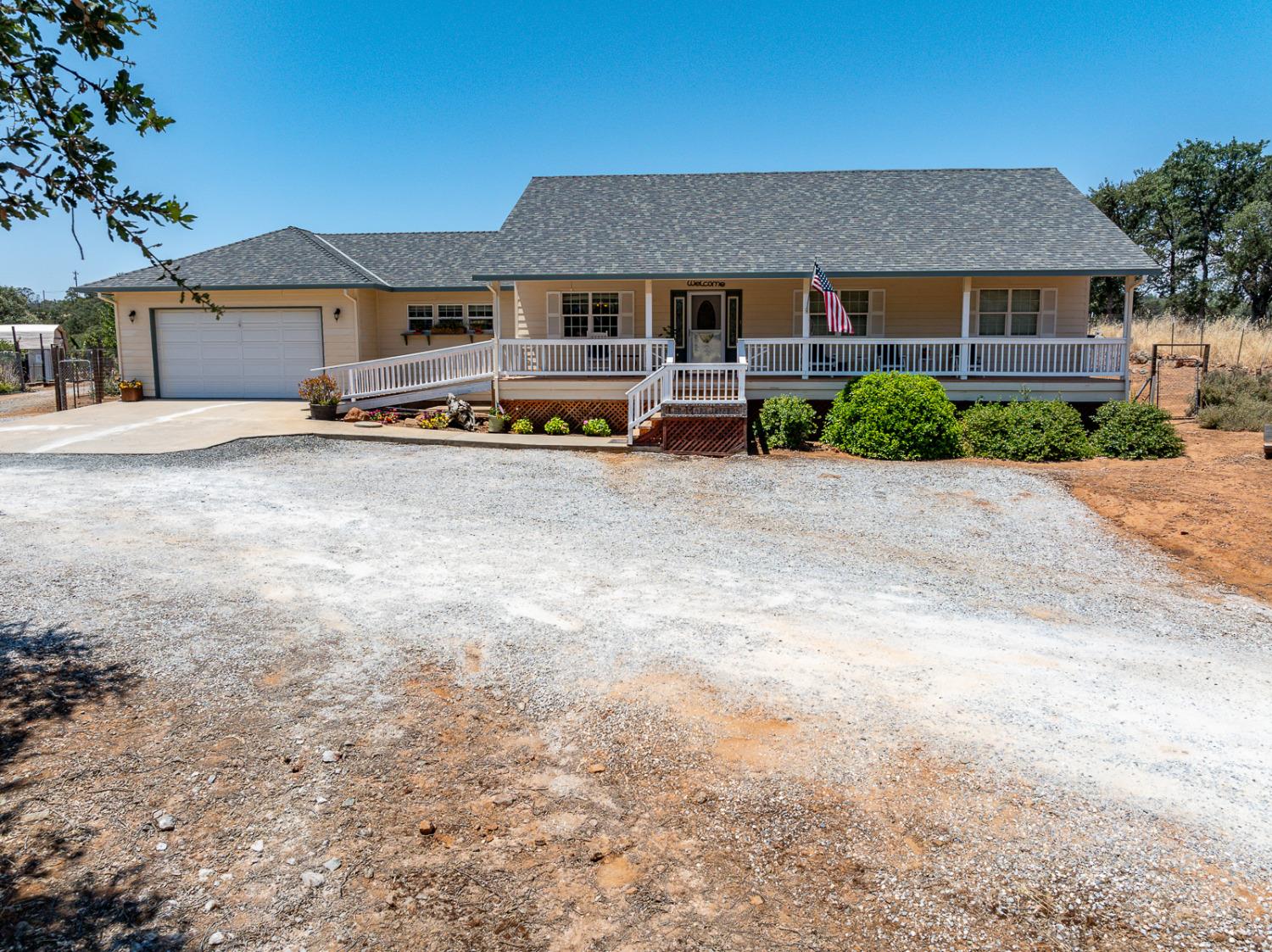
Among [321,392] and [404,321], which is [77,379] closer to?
[404,321]

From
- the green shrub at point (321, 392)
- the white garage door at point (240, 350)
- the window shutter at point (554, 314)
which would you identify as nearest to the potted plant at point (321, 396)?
the green shrub at point (321, 392)

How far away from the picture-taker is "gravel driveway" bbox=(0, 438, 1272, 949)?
5.27m

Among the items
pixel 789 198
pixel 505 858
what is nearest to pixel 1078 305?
pixel 789 198

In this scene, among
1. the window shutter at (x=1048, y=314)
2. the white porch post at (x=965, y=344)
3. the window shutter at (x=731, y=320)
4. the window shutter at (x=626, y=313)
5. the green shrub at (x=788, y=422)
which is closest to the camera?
the green shrub at (x=788, y=422)

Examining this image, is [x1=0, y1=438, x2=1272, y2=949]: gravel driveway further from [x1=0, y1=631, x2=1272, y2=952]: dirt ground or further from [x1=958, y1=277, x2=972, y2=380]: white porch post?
[x1=958, y1=277, x2=972, y2=380]: white porch post

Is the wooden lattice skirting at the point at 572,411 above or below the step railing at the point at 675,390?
below

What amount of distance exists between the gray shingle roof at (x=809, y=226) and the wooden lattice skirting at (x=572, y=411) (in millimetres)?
2843

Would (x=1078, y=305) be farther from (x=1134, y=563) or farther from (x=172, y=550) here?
(x=172, y=550)

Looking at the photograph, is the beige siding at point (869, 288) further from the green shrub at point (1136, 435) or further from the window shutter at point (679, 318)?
the green shrub at point (1136, 435)

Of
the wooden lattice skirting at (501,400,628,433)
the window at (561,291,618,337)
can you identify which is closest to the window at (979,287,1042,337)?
the window at (561,291,618,337)

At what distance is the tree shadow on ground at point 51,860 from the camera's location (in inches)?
143

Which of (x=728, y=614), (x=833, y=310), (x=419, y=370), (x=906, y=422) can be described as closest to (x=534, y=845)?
(x=728, y=614)

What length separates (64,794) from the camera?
4.62 meters

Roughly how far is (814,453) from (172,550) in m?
11.0
